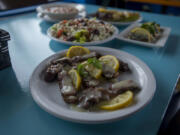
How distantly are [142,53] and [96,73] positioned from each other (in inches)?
20.5

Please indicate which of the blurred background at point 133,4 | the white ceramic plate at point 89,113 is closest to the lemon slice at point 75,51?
the white ceramic plate at point 89,113

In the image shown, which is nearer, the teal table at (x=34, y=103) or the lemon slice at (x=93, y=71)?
the teal table at (x=34, y=103)

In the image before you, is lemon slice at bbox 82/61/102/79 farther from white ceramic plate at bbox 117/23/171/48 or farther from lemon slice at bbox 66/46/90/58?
white ceramic plate at bbox 117/23/171/48

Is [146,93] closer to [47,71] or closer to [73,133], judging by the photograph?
[73,133]

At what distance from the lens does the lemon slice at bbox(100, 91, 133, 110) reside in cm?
60

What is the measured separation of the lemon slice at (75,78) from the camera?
708mm

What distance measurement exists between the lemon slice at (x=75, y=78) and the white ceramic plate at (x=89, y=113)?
3.1 inches

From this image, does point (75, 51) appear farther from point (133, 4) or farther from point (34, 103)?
point (133, 4)

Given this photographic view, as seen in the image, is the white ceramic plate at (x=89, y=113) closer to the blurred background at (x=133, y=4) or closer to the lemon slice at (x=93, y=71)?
the lemon slice at (x=93, y=71)

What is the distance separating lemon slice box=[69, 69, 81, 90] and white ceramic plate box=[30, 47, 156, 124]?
78mm

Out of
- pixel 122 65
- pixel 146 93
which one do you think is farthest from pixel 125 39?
pixel 146 93

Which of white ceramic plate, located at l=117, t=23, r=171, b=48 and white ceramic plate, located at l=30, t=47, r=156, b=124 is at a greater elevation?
white ceramic plate, located at l=30, t=47, r=156, b=124

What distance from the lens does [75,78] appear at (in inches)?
28.7

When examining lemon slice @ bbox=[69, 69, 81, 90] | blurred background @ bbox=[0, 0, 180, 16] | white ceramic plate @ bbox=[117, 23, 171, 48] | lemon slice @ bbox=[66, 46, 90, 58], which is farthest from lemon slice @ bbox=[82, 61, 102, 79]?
blurred background @ bbox=[0, 0, 180, 16]
